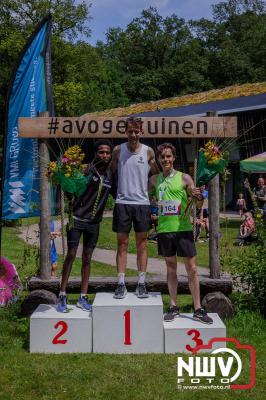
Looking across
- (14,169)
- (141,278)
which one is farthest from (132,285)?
(14,169)

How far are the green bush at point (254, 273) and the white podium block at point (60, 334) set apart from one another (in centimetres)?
208

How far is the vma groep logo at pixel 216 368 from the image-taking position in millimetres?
4930

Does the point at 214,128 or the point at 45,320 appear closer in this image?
the point at 45,320

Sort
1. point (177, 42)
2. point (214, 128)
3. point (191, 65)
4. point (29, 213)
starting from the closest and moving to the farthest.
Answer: point (214, 128)
point (29, 213)
point (191, 65)
point (177, 42)

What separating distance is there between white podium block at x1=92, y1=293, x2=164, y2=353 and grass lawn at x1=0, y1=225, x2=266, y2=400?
13 centimetres

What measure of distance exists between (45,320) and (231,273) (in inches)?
97.8

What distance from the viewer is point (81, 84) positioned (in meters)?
44.9

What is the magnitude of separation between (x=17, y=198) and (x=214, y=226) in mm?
2615

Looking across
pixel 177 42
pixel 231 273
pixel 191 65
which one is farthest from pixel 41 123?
pixel 177 42

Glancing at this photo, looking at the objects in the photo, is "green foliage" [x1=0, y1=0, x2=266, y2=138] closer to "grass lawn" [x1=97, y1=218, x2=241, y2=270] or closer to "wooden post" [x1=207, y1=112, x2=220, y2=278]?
"grass lawn" [x1=97, y1=218, x2=241, y2=270]

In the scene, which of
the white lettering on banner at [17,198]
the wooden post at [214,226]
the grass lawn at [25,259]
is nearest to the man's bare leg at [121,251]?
the wooden post at [214,226]

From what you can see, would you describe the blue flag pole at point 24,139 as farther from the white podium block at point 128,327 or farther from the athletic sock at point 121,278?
the white podium block at point 128,327

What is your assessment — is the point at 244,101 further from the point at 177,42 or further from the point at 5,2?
the point at 177,42

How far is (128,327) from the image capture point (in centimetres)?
580
